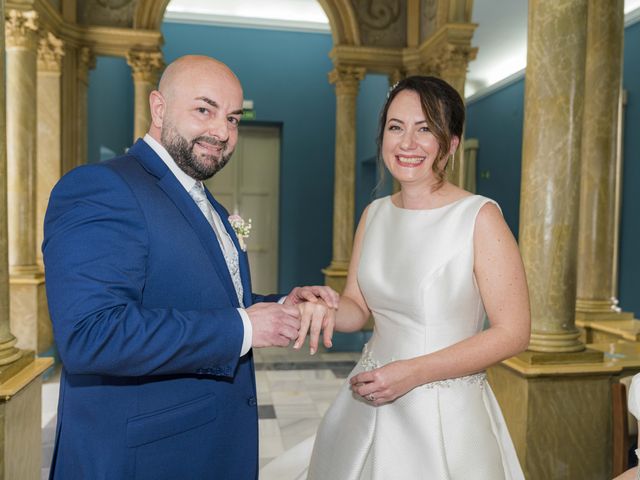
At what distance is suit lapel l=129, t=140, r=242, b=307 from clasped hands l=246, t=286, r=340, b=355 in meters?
0.16

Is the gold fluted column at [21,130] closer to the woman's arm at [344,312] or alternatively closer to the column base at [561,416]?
the woman's arm at [344,312]

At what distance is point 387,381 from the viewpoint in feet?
6.15

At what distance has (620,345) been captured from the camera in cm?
430

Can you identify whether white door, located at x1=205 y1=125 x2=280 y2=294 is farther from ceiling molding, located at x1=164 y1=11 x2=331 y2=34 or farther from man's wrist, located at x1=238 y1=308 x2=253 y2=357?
man's wrist, located at x1=238 y1=308 x2=253 y2=357

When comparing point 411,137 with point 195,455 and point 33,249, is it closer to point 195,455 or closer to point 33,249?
point 195,455

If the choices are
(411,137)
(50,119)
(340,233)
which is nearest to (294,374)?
(340,233)

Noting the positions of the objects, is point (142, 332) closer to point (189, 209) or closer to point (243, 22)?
point (189, 209)

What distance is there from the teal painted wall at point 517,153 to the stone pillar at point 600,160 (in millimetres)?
2521

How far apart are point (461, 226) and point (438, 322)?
338mm

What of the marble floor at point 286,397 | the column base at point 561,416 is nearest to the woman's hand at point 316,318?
the marble floor at point 286,397

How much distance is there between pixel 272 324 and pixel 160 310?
31cm

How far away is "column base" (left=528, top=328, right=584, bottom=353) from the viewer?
11.9 feet

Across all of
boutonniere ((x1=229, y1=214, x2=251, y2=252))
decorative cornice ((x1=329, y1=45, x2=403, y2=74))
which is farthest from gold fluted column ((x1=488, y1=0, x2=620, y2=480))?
decorative cornice ((x1=329, y1=45, x2=403, y2=74))

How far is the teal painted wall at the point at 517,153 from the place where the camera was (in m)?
7.41
